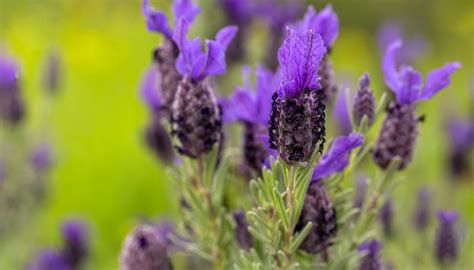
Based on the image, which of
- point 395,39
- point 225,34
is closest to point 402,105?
point 225,34

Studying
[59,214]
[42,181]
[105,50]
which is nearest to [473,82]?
[42,181]

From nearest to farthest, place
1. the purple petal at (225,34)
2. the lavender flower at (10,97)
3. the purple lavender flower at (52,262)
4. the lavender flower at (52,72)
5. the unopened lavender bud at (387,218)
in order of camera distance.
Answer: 1. the purple petal at (225,34)
2. the unopened lavender bud at (387,218)
3. the purple lavender flower at (52,262)
4. the lavender flower at (10,97)
5. the lavender flower at (52,72)

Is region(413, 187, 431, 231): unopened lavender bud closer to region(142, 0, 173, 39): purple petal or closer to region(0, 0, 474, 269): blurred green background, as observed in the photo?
region(0, 0, 474, 269): blurred green background

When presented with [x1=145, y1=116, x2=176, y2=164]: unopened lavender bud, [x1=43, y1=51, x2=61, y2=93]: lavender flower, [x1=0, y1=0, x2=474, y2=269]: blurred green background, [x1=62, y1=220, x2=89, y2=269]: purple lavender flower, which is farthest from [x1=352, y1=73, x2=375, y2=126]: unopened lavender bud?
[x1=43, y1=51, x2=61, y2=93]: lavender flower

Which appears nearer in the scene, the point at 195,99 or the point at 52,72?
the point at 195,99

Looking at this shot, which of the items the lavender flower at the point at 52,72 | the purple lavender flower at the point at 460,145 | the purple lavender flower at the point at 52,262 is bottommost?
the purple lavender flower at the point at 52,262

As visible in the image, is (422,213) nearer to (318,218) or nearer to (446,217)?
(446,217)

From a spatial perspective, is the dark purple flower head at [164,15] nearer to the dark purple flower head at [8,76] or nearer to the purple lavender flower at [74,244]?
the purple lavender flower at [74,244]

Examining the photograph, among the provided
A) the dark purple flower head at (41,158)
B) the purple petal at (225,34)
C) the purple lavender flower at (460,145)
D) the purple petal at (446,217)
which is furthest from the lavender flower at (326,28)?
the dark purple flower head at (41,158)
